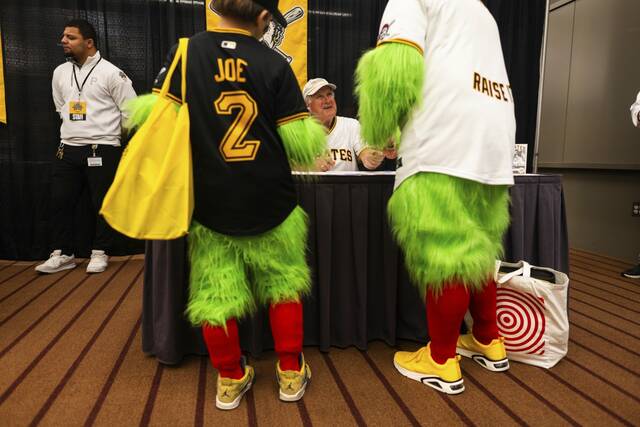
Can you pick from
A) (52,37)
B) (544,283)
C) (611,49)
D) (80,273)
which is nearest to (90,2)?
(52,37)

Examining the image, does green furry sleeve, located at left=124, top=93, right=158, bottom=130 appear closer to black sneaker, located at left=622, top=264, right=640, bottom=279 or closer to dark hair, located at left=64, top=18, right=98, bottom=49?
dark hair, located at left=64, top=18, right=98, bottom=49

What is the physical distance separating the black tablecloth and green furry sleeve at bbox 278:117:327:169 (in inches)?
9.1

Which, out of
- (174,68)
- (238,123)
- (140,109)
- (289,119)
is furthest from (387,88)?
(140,109)

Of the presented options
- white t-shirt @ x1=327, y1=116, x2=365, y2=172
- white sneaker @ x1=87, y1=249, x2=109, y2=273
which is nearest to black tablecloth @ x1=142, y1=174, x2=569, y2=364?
white t-shirt @ x1=327, y1=116, x2=365, y2=172

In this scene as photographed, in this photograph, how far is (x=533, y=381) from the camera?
1367mm

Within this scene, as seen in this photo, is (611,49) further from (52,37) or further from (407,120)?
(52,37)

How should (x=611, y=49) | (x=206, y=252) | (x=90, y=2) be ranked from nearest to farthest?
(x=206, y=252) → (x=90, y=2) → (x=611, y=49)

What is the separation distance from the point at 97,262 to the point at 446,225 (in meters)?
2.54

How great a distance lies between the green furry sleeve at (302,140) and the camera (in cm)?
109

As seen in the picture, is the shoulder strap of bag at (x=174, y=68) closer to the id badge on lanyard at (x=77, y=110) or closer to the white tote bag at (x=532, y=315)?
the white tote bag at (x=532, y=315)

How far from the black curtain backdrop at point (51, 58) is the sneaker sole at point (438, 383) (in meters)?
2.48

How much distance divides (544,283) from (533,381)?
0.34 metres

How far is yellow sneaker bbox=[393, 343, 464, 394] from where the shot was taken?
1291mm

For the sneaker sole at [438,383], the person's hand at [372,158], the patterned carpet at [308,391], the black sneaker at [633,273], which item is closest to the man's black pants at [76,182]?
the patterned carpet at [308,391]
